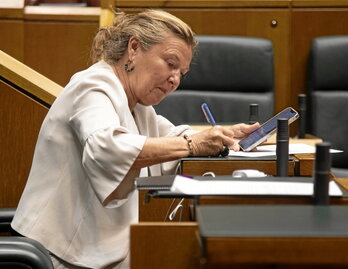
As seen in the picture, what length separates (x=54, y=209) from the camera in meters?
1.33

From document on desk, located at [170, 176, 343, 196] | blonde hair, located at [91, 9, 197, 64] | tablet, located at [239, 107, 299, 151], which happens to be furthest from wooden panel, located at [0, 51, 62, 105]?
document on desk, located at [170, 176, 343, 196]

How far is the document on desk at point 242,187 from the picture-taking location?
910mm

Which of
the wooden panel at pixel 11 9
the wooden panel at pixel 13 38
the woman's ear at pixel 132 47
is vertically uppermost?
the wooden panel at pixel 11 9

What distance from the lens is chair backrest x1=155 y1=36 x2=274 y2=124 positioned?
2.45 meters

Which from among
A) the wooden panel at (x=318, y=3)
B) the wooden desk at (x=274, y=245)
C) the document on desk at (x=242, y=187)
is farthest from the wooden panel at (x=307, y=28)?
the wooden desk at (x=274, y=245)

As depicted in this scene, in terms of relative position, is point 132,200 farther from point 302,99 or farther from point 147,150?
point 302,99

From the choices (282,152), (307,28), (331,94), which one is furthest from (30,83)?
(307,28)

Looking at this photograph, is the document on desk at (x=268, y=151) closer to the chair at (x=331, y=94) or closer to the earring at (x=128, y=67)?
the earring at (x=128, y=67)

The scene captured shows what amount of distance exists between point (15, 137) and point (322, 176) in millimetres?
1015

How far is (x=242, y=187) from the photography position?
0.93 metres

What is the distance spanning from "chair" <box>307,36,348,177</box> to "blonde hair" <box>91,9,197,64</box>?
3.56 feet

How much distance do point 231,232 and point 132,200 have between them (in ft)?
2.14

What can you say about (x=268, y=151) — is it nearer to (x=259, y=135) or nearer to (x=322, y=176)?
(x=259, y=135)

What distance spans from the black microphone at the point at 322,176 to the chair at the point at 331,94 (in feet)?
5.20
